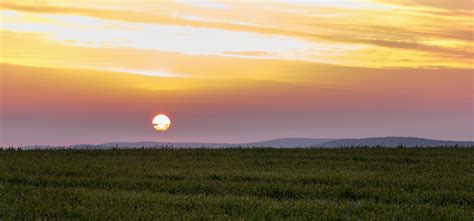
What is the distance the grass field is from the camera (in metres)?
14.8

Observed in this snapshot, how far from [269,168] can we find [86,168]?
22.2 feet

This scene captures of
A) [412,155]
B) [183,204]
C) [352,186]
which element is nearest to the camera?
[183,204]

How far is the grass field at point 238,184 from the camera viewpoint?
14781 mm

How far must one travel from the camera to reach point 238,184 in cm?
1917

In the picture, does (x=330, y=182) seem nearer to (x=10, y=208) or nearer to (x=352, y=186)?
(x=352, y=186)

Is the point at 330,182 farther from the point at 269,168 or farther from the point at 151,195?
the point at 151,195

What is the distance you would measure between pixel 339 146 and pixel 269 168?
29.9 feet

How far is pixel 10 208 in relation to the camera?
1491 centimetres

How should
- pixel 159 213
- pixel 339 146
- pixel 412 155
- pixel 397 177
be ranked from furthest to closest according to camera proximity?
pixel 339 146 < pixel 412 155 < pixel 397 177 < pixel 159 213

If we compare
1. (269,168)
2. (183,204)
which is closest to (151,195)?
(183,204)

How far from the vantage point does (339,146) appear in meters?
32.2

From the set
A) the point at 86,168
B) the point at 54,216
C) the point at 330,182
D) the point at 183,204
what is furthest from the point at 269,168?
the point at 54,216

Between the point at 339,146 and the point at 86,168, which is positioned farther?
the point at 339,146

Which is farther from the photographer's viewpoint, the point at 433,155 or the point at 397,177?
the point at 433,155
